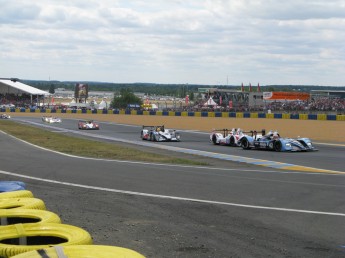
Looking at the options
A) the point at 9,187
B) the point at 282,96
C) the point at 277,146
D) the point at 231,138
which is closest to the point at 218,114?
the point at 282,96

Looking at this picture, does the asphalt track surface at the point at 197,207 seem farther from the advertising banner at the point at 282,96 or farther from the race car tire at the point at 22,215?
→ the advertising banner at the point at 282,96

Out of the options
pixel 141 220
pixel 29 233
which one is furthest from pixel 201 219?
pixel 29 233

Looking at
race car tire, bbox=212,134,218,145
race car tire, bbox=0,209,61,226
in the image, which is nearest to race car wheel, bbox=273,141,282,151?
race car tire, bbox=212,134,218,145

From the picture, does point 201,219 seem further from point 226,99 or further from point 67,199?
point 226,99

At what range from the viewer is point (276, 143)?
85.0ft

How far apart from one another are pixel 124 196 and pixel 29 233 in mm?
5567

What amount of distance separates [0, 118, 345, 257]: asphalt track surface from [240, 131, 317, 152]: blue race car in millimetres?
9857

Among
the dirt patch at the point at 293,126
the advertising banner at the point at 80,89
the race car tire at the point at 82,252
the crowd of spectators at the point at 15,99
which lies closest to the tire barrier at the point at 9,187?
the race car tire at the point at 82,252

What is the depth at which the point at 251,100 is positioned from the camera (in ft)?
306

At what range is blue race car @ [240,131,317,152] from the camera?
2530 centimetres

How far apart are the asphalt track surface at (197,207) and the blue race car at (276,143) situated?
986 cm

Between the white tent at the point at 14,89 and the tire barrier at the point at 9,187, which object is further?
the white tent at the point at 14,89

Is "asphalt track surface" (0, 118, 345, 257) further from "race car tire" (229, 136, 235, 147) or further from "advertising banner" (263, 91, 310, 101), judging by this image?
"advertising banner" (263, 91, 310, 101)

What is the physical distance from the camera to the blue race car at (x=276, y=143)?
83.0 ft
